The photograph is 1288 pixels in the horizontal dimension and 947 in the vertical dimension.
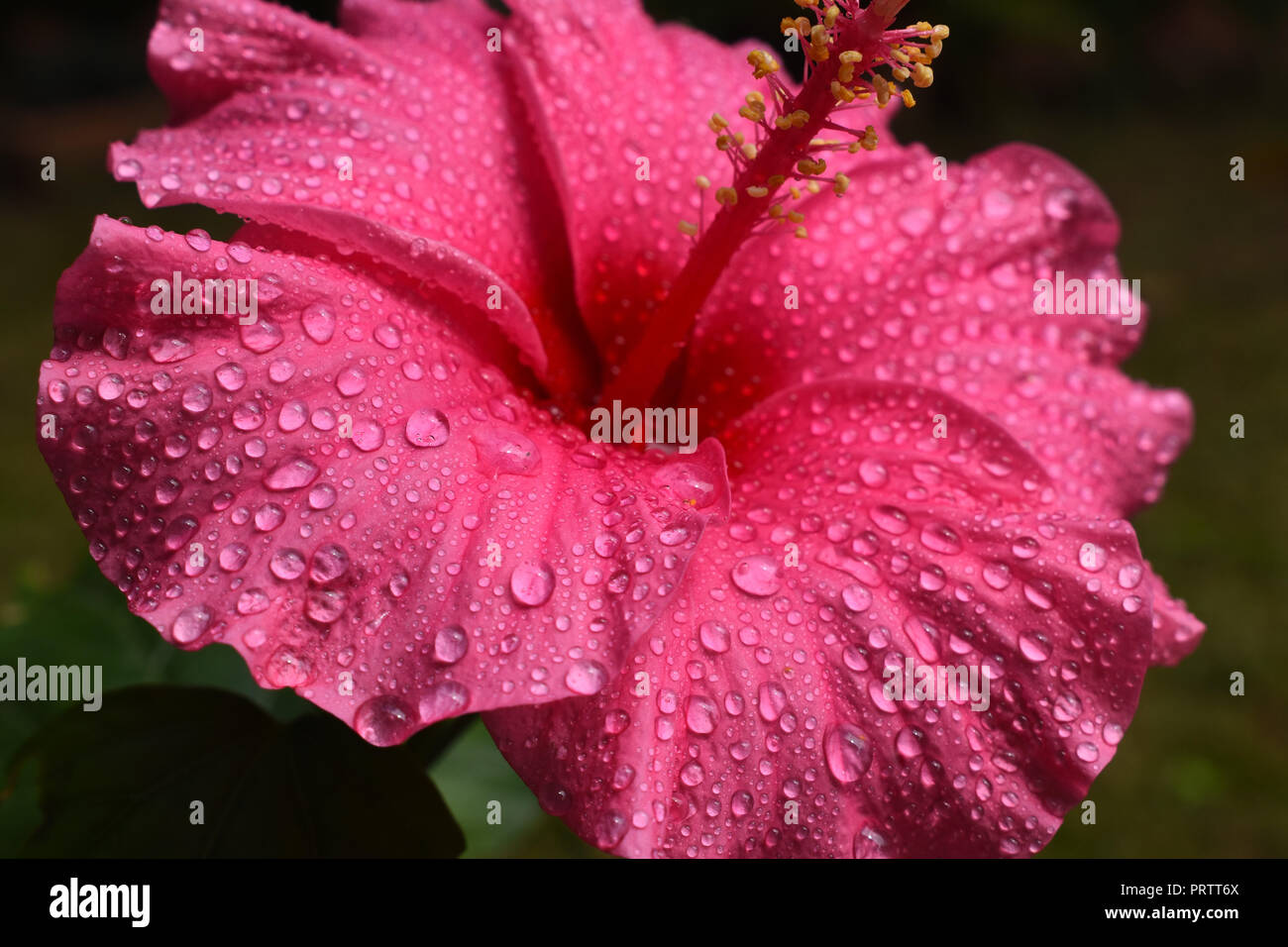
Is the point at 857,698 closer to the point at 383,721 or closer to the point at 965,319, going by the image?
the point at 383,721

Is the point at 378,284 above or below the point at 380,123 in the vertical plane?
below

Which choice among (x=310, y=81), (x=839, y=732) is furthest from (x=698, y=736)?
(x=310, y=81)

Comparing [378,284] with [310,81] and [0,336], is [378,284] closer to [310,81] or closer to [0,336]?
[310,81]

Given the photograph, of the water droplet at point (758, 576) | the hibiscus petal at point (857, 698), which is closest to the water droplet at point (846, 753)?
the hibiscus petal at point (857, 698)

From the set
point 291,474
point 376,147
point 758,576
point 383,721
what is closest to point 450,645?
point 383,721

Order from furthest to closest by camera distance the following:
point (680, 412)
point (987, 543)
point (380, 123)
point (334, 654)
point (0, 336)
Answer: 1. point (0, 336)
2. point (680, 412)
3. point (380, 123)
4. point (987, 543)
5. point (334, 654)

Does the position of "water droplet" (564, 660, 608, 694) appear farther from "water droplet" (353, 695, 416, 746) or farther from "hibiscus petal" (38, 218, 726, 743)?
"water droplet" (353, 695, 416, 746)
